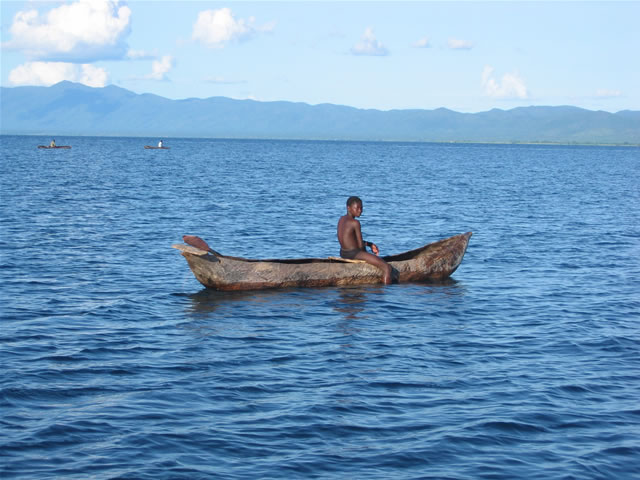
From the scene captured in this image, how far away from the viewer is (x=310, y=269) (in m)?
19.0

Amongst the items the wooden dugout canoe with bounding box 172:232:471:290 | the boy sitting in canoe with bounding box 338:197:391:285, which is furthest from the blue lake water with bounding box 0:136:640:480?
the boy sitting in canoe with bounding box 338:197:391:285

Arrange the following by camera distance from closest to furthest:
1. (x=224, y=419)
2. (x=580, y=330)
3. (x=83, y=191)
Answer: (x=224, y=419) → (x=580, y=330) → (x=83, y=191)

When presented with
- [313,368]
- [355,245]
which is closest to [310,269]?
[355,245]

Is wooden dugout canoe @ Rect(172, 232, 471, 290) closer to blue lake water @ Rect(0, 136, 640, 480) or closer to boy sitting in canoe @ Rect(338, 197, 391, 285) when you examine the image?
boy sitting in canoe @ Rect(338, 197, 391, 285)

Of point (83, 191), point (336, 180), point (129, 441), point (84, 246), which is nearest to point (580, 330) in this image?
point (129, 441)

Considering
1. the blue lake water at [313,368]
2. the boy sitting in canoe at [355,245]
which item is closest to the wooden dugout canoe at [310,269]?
the boy sitting in canoe at [355,245]

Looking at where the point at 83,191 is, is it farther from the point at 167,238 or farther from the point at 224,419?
the point at 224,419

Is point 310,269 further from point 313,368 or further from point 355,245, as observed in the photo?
point 313,368

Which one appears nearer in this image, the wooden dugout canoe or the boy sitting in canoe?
the wooden dugout canoe

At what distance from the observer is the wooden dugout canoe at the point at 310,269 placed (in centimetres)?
1812

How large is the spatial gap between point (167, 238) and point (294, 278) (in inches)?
430

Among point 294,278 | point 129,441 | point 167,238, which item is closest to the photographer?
point 129,441

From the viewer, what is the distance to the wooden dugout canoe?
59.5 feet

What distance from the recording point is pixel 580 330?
51.0 ft
